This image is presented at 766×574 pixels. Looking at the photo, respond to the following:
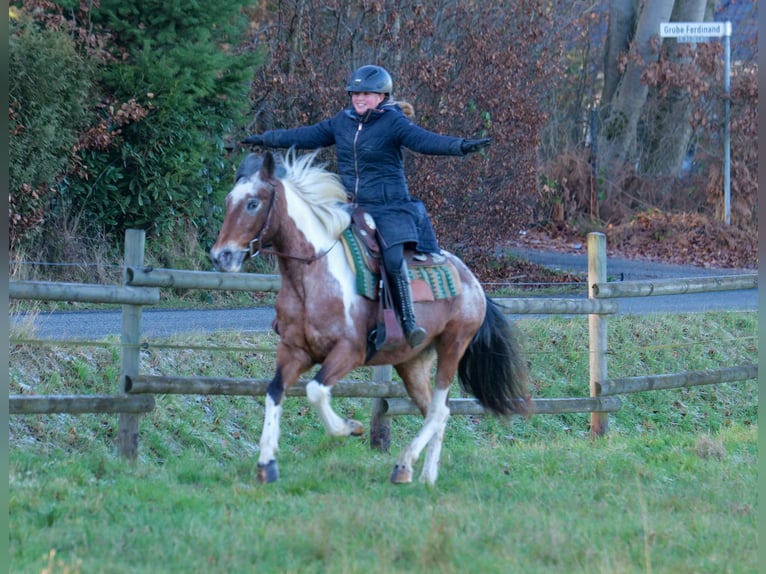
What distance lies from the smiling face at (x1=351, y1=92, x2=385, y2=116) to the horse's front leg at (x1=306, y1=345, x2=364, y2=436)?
5.81 feet

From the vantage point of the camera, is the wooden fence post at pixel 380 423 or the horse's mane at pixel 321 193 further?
the wooden fence post at pixel 380 423

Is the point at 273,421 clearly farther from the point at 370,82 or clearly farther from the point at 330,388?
the point at 370,82

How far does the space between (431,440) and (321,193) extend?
1.97m

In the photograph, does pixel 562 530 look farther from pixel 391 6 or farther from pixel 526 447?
pixel 391 6

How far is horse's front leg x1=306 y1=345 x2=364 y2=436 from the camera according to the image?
270 inches

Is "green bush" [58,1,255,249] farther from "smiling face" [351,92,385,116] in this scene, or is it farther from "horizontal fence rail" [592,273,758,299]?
"smiling face" [351,92,385,116]

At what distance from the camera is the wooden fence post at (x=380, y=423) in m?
9.55

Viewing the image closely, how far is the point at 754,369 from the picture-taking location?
38.2ft

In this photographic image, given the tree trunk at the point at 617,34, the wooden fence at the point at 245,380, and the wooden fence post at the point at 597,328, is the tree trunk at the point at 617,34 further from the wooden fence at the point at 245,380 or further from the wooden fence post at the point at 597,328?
the wooden fence post at the point at 597,328

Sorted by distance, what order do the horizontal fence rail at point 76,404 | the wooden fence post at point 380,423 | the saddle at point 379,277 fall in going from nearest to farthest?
the saddle at point 379,277 → the horizontal fence rail at point 76,404 → the wooden fence post at point 380,423

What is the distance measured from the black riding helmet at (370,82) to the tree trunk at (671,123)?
21.0 m

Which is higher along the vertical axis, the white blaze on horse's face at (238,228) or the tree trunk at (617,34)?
the tree trunk at (617,34)

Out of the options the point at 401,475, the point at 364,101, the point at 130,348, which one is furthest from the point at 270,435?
the point at 364,101

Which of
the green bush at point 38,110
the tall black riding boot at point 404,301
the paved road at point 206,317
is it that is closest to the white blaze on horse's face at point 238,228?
the tall black riding boot at point 404,301
